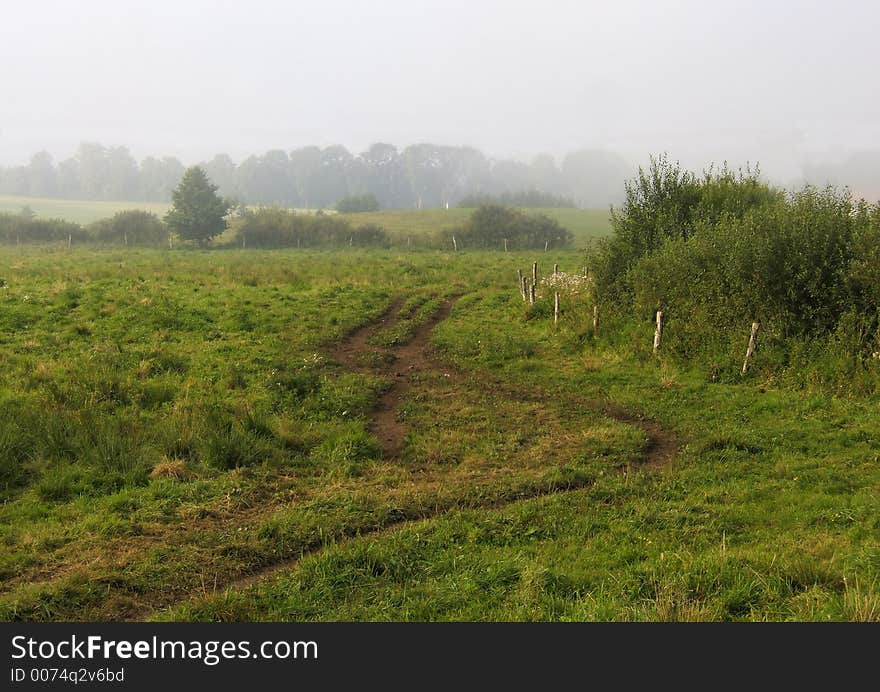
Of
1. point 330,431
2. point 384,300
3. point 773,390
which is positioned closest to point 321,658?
point 330,431

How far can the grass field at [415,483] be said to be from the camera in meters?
5.50

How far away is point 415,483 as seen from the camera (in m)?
8.70

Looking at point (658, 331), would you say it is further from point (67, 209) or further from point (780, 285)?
point (67, 209)

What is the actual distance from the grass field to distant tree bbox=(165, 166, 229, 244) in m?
56.9

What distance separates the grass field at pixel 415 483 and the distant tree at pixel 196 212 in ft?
187

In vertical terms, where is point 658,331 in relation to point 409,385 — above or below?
above

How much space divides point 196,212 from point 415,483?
71262 millimetres

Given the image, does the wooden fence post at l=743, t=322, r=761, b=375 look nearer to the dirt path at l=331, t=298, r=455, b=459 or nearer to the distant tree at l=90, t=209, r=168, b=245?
the dirt path at l=331, t=298, r=455, b=459

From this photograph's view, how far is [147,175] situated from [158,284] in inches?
6326

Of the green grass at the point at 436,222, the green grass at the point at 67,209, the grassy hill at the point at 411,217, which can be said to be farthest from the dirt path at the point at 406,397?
the green grass at the point at 67,209

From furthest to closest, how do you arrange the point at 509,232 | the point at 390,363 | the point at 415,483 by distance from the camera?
the point at 509,232 < the point at 390,363 < the point at 415,483

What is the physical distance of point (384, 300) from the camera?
85.8 feet

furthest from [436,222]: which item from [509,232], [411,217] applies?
[509,232]

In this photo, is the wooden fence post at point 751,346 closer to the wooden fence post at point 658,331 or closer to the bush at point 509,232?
the wooden fence post at point 658,331
